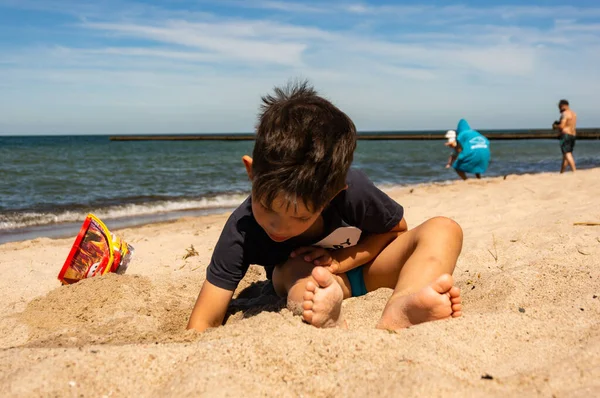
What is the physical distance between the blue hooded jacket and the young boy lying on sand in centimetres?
727

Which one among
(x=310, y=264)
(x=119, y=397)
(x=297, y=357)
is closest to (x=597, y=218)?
(x=310, y=264)

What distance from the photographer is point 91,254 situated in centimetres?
304

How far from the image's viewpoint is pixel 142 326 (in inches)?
89.7

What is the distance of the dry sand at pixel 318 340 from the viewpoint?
132 centimetres

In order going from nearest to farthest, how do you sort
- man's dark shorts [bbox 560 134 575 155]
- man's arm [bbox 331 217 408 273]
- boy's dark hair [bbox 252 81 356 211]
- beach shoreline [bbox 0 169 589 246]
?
boy's dark hair [bbox 252 81 356 211]
man's arm [bbox 331 217 408 273]
beach shoreline [bbox 0 169 589 246]
man's dark shorts [bbox 560 134 575 155]

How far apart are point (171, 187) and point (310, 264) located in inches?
330

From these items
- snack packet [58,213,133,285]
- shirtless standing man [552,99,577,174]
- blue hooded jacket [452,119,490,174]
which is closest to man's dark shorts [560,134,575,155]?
shirtless standing man [552,99,577,174]

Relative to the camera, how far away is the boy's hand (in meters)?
2.24

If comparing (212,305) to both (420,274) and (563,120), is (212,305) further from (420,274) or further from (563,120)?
(563,120)

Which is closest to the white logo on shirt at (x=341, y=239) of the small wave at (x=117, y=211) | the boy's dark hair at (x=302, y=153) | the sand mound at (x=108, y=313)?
the boy's dark hair at (x=302, y=153)

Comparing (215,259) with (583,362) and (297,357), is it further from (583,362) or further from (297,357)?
(583,362)

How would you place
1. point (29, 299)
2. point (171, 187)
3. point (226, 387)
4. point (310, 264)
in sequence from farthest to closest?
1. point (171, 187)
2. point (29, 299)
3. point (310, 264)
4. point (226, 387)

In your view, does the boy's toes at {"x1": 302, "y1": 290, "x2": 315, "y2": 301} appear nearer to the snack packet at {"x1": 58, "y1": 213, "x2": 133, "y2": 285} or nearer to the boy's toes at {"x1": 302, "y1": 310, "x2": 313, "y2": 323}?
the boy's toes at {"x1": 302, "y1": 310, "x2": 313, "y2": 323}

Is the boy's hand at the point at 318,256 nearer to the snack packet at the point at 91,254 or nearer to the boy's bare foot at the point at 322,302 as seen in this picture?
the boy's bare foot at the point at 322,302
